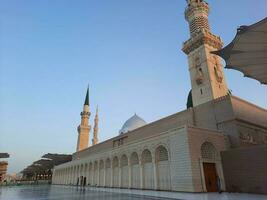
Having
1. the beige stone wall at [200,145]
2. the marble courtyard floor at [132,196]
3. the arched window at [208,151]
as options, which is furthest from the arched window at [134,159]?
the beige stone wall at [200,145]

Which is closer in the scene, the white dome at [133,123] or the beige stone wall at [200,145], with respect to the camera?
the beige stone wall at [200,145]

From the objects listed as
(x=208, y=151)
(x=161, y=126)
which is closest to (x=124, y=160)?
(x=161, y=126)

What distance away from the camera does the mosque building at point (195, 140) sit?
50.4ft

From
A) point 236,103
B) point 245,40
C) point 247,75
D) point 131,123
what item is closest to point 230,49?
point 245,40

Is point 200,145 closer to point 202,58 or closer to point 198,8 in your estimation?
point 202,58

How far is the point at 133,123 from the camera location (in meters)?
47.9

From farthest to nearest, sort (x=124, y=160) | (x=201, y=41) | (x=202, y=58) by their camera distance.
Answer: (x=201, y=41), (x=202, y=58), (x=124, y=160)

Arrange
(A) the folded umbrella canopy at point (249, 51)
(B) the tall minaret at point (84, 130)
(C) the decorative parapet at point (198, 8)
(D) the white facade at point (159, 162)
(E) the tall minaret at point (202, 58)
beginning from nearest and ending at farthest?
(A) the folded umbrella canopy at point (249, 51)
(D) the white facade at point (159, 162)
(E) the tall minaret at point (202, 58)
(C) the decorative parapet at point (198, 8)
(B) the tall minaret at point (84, 130)

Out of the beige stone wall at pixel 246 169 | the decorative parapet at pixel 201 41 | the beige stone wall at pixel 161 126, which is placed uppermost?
the decorative parapet at pixel 201 41

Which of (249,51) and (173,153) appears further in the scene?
(173,153)

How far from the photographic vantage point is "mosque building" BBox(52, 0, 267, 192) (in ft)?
50.4

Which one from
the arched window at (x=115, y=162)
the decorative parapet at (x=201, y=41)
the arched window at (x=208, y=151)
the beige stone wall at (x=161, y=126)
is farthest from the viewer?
the decorative parapet at (x=201, y=41)

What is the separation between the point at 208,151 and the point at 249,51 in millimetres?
9333

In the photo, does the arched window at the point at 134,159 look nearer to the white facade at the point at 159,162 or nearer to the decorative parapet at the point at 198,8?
the white facade at the point at 159,162
